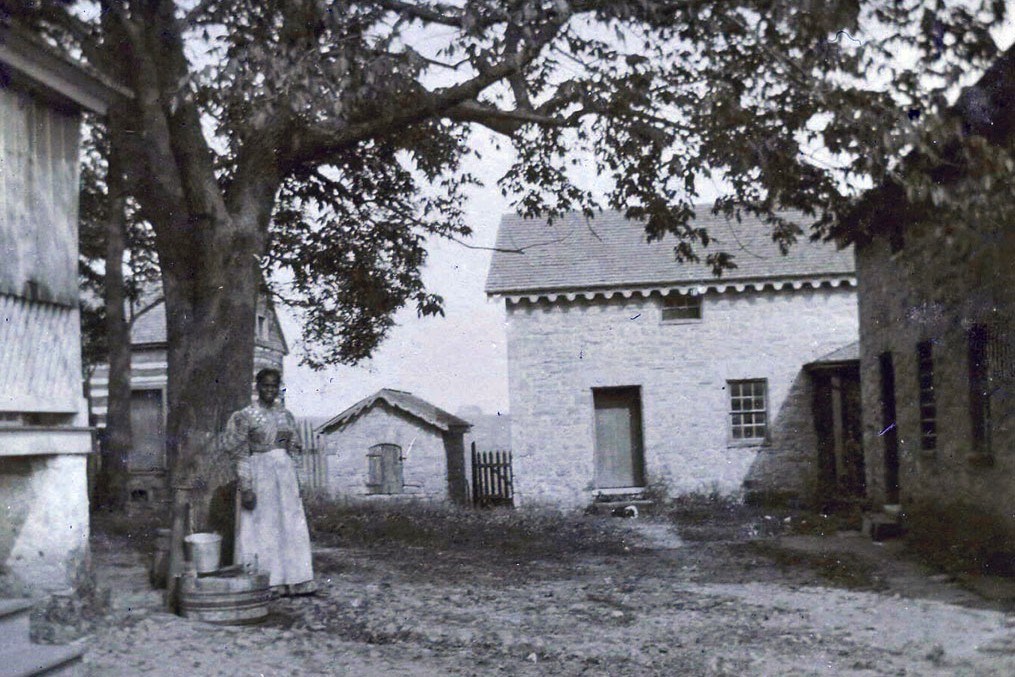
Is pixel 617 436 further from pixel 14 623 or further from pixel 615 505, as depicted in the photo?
pixel 14 623

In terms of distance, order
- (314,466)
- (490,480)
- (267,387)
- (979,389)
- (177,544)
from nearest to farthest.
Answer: (177,544) < (267,387) < (979,389) < (490,480) < (314,466)

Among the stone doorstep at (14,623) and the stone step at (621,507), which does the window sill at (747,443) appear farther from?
the stone doorstep at (14,623)

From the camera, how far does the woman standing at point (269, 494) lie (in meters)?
9.52

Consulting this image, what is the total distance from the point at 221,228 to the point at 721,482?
47.4ft

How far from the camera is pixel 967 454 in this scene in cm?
1293

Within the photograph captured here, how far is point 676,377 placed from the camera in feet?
73.4

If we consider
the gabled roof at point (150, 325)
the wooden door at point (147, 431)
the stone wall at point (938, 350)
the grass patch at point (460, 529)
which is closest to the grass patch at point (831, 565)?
the stone wall at point (938, 350)

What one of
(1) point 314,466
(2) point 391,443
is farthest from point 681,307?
(1) point 314,466

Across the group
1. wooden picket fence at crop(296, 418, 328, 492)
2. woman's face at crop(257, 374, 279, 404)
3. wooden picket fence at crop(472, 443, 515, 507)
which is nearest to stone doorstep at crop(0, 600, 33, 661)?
woman's face at crop(257, 374, 279, 404)

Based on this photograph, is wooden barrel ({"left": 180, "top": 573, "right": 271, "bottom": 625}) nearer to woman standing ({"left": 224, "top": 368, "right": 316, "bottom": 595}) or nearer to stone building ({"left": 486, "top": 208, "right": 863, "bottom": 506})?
woman standing ({"left": 224, "top": 368, "right": 316, "bottom": 595})

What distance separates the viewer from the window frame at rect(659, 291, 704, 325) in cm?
2258

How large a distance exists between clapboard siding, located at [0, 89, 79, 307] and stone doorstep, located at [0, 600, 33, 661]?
203cm

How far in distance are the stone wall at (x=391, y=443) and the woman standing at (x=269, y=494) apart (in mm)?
13485

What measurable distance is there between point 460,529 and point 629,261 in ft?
27.8
